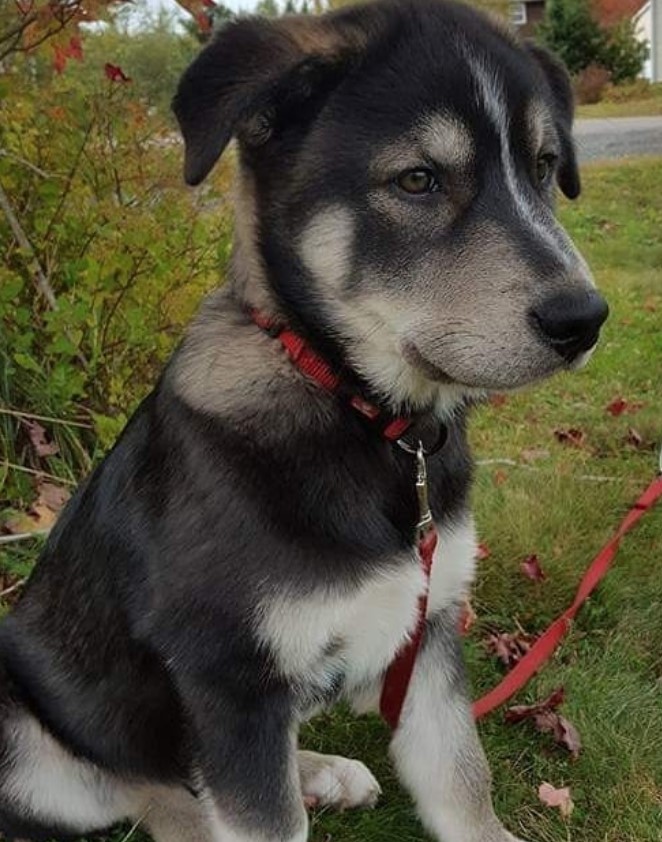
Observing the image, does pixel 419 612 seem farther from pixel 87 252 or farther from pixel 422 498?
pixel 87 252

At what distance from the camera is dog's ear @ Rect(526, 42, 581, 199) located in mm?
2713

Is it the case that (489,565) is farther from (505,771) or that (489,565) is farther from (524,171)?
(524,171)

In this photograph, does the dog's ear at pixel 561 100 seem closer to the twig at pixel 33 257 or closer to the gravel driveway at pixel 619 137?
the twig at pixel 33 257

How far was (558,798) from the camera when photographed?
9.87ft

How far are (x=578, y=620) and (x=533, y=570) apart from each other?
0.81 feet

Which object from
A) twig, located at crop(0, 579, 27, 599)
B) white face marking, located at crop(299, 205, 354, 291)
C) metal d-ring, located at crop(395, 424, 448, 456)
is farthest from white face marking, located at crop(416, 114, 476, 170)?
twig, located at crop(0, 579, 27, 599)

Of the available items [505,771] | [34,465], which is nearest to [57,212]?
[34,465]

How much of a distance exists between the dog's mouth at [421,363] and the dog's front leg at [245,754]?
0.77 metres

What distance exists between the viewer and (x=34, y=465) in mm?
4531

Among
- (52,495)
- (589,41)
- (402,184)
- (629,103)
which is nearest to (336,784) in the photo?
(402,184)

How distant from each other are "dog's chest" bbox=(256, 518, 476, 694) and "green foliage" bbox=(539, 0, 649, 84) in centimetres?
2911

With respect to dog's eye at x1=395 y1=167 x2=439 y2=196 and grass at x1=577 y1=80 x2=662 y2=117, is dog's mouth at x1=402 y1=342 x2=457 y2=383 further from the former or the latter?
grass at x1=577 y1=80 x2=662 y2=117

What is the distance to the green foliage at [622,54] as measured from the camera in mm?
29578

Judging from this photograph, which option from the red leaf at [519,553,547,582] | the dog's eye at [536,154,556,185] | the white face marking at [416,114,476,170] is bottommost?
the red leaf at [519,553,547,582]
